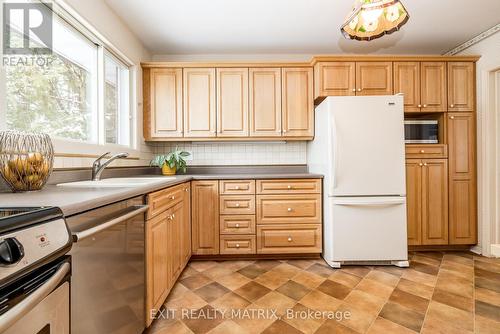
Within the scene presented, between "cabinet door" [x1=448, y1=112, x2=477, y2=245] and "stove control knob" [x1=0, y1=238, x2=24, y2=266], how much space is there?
342cm

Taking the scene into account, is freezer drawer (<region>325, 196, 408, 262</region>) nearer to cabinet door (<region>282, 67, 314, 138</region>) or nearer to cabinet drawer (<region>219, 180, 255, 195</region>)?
cabinet drawer (<region>219, 180, 255, 195</region>)

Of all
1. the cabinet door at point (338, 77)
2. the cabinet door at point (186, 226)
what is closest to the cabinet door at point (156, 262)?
the cabinet door at point (186, 226)

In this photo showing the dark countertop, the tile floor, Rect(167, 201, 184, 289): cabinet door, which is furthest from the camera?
Rect(167, 201, 184, 289): cabinet door

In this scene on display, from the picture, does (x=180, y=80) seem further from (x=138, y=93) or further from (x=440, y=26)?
(x=440, y=26)

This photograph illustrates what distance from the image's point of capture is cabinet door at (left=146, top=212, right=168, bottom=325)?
1.36 meters

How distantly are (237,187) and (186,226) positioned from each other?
0.63 metres

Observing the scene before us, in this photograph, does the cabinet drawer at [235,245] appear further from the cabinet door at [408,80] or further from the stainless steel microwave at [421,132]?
the cabinet door at [408,80]

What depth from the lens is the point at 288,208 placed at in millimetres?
2498

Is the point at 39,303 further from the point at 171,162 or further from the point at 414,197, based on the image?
the point at 414,197

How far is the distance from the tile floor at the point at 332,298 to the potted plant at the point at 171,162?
1.10 metres

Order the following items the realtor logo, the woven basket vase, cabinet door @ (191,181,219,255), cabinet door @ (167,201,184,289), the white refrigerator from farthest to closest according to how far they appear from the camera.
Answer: cabinet door @ (191,181,219,255)
the white refrigerator
cabinet door @ (167,201,184,289)
the realtor logo
the woven basket vase

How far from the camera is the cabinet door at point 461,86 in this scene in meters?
2.63

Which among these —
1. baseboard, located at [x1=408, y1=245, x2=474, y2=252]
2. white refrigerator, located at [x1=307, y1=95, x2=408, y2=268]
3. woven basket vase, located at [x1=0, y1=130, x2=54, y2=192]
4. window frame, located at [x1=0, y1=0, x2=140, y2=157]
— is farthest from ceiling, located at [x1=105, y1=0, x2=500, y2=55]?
baseboard, located at [x1=408, y1=245, x2=474, y2=252]

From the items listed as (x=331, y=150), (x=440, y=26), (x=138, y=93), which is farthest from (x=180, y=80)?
(x=440, y=26)
